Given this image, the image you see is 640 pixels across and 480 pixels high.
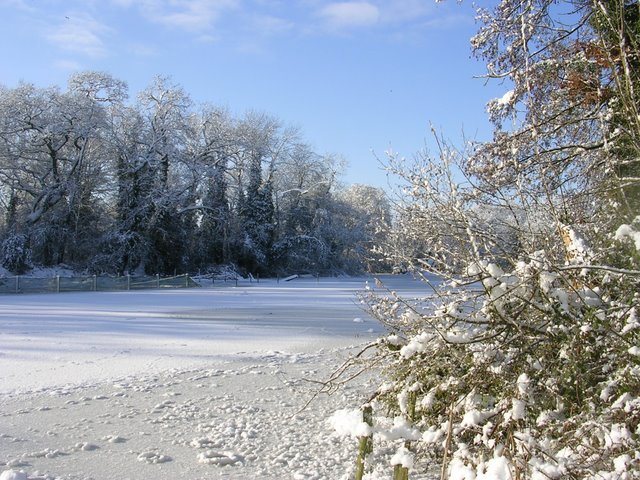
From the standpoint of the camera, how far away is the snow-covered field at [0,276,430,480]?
14.8 ft

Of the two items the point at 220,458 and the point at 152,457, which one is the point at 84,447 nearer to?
the point at 152,457

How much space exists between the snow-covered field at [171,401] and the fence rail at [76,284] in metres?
15.3

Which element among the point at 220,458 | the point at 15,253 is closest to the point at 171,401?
the point at 220,458

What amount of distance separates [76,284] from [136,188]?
10561 mm

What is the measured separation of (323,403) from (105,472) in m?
2.69

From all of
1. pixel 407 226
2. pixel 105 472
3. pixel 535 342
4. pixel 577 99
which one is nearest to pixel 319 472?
pixel 105 472

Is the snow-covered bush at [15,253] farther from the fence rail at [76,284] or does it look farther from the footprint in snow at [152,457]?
the footprint in snow at [152,457]

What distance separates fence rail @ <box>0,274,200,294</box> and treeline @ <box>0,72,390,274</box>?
4.16 meters

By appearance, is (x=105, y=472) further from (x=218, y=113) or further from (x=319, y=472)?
(x=218, y=113)

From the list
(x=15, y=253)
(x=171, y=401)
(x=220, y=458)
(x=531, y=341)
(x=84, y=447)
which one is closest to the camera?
(x=531, y=341)

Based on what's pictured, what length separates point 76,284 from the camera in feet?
94.5

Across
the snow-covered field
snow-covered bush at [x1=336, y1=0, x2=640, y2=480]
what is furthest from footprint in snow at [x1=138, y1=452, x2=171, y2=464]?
snow-covered bush at [x1=336, y1=0, x2=640, y2=480]

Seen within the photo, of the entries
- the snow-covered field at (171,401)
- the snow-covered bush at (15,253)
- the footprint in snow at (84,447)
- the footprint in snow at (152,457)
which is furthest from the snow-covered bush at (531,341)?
the snow-covered bush at (15,253)

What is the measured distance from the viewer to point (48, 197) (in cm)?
3506
